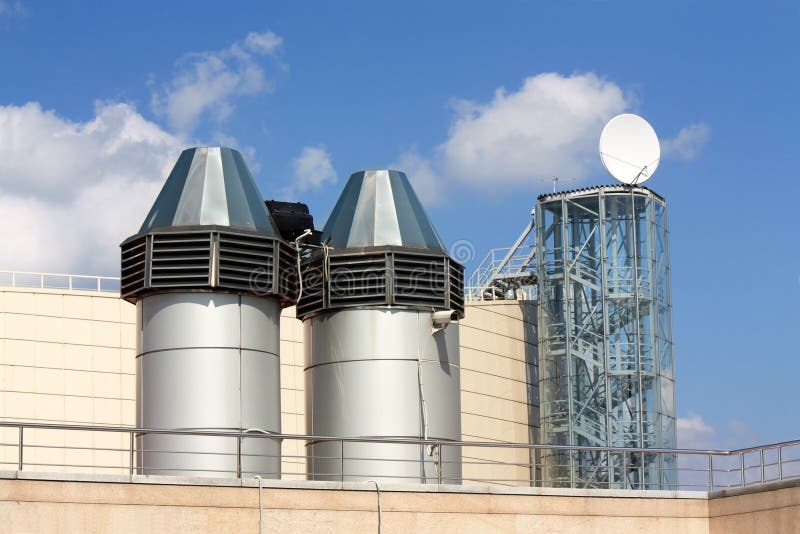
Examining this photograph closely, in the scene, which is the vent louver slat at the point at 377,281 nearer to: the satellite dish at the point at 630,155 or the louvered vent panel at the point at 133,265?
the louvered vent panel at the point at 133,265

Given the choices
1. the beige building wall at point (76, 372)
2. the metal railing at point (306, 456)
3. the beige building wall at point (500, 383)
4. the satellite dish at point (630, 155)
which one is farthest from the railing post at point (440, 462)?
the satellite dish at point (630, 155)

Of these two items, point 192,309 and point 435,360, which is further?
point 435,360

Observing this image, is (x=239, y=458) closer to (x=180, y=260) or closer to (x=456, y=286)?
(x=180, y=260)

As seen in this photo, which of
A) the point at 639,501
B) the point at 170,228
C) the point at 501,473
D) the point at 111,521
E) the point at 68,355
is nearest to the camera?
the point at 111,521

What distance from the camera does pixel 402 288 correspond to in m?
24.4

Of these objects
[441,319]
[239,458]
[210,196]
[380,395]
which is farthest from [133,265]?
[441,319]

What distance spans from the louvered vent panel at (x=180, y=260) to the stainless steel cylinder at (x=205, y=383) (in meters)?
0.26

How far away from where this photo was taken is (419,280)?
24.7 meters

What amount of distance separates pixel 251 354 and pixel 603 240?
27.2 m

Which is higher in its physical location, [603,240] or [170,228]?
[603,240]

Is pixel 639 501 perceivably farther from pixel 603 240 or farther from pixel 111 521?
pixel 603 240

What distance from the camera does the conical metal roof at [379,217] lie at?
2489 centimetres

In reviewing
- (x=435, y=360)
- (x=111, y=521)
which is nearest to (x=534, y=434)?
(x=435, y=360)

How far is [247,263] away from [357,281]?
6.77 feet
